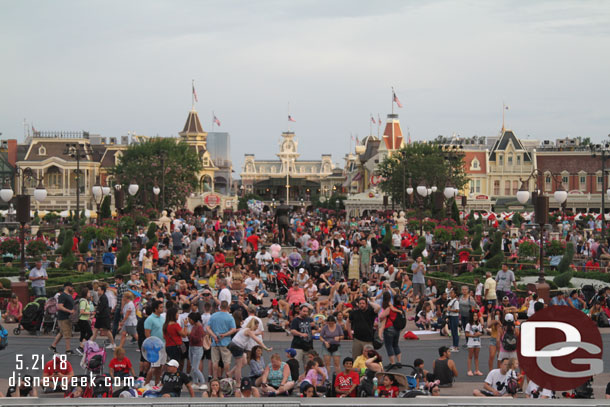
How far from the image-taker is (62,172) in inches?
3959

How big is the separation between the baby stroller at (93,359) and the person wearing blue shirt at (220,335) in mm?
1914

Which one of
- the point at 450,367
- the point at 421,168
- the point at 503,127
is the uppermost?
the point at 503,127

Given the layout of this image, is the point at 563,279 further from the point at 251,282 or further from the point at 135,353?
the point at 135,353

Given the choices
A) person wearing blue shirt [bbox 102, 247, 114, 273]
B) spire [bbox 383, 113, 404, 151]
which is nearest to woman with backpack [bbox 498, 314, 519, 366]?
person wearing blue shirt [bbox 102, 247, 114, 273]

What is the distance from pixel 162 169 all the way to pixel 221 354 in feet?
152

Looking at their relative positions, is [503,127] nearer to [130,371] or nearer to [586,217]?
[586,217]

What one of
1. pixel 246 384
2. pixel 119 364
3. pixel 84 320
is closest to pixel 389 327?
pixel 246 384

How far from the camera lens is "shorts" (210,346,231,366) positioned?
584 inches

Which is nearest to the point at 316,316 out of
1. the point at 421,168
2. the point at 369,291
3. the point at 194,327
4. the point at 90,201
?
the point at 369,291

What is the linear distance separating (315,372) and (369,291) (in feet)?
29.0

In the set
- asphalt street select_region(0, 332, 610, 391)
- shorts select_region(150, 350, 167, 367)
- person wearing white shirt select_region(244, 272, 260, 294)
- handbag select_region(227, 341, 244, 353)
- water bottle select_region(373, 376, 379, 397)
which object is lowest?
asphalt street select_region(0, 332, 610, 391)

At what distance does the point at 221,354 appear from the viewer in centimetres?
1488

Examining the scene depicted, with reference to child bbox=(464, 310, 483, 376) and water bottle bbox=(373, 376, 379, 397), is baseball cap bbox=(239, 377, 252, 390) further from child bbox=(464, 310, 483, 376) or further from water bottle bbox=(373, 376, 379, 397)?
child bbox=(464, 310, 483, 376)

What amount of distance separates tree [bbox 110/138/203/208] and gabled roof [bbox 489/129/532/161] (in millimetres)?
32202
